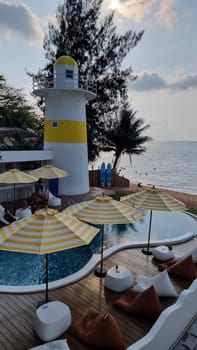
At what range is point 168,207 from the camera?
6703mm

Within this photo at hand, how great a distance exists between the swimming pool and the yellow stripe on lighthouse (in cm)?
680

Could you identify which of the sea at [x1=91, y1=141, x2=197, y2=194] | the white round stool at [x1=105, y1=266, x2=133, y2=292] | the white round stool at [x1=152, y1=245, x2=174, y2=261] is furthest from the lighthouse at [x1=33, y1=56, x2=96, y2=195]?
the white round stool at [x1=105, y1=266, x2=133, y2=292]

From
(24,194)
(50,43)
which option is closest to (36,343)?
(24,194)

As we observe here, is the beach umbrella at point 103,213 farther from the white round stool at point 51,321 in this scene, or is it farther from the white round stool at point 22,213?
the white round stool at point 22,213

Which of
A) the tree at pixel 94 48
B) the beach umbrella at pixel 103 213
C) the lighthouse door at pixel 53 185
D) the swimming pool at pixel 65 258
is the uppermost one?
the tree at pixel 94 48

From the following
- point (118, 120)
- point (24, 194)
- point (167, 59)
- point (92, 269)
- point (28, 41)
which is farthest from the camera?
point (118, 120)

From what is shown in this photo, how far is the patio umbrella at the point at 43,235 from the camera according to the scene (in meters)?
3.95

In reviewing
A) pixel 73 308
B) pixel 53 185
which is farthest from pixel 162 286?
pixel 53 185

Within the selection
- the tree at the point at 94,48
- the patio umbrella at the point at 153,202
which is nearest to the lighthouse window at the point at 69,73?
the tree at the point at 94,48

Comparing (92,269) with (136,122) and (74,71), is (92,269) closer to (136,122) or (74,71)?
(74,71)

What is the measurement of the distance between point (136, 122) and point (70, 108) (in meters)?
12.1

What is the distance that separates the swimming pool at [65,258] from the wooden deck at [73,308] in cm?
101

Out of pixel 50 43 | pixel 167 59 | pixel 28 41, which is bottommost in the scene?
pixel 167 59

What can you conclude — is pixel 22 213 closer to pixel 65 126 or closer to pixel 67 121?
pixel 65 126
